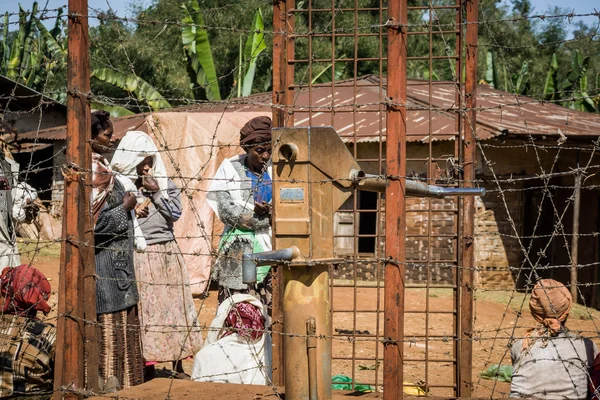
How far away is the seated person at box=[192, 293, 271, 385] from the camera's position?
481 cm

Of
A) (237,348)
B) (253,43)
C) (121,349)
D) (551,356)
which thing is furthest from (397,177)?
(253,43)

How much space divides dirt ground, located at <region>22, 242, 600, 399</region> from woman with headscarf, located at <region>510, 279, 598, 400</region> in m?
0.12

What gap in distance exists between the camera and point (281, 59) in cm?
475

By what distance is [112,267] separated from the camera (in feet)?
17.1

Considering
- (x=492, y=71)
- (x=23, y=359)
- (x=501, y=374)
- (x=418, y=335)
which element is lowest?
(x=501, y=374)

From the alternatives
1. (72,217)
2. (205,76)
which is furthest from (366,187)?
(205,76)

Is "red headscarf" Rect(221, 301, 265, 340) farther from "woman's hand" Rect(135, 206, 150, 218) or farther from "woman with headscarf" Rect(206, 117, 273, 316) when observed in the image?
"woman's hand" Rect(135, 206, 150, 218)

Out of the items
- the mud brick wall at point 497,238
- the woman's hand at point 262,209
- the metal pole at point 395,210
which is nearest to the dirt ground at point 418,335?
the metal pole at point 395,210

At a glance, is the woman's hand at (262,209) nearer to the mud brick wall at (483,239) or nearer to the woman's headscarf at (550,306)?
the woman's headscarf at (550,306)

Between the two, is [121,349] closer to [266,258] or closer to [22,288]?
[22,288]

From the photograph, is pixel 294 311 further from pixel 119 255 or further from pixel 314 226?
pixel 119 255

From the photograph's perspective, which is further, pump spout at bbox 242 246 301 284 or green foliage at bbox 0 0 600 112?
green foliage at bbox 0 0 600 112

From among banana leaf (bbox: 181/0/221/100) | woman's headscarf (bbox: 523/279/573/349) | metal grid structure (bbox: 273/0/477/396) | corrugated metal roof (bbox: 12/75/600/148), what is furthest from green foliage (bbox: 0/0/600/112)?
woman's headscarf (bbox: 523/279/573/349)

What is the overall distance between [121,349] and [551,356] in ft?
8.69
